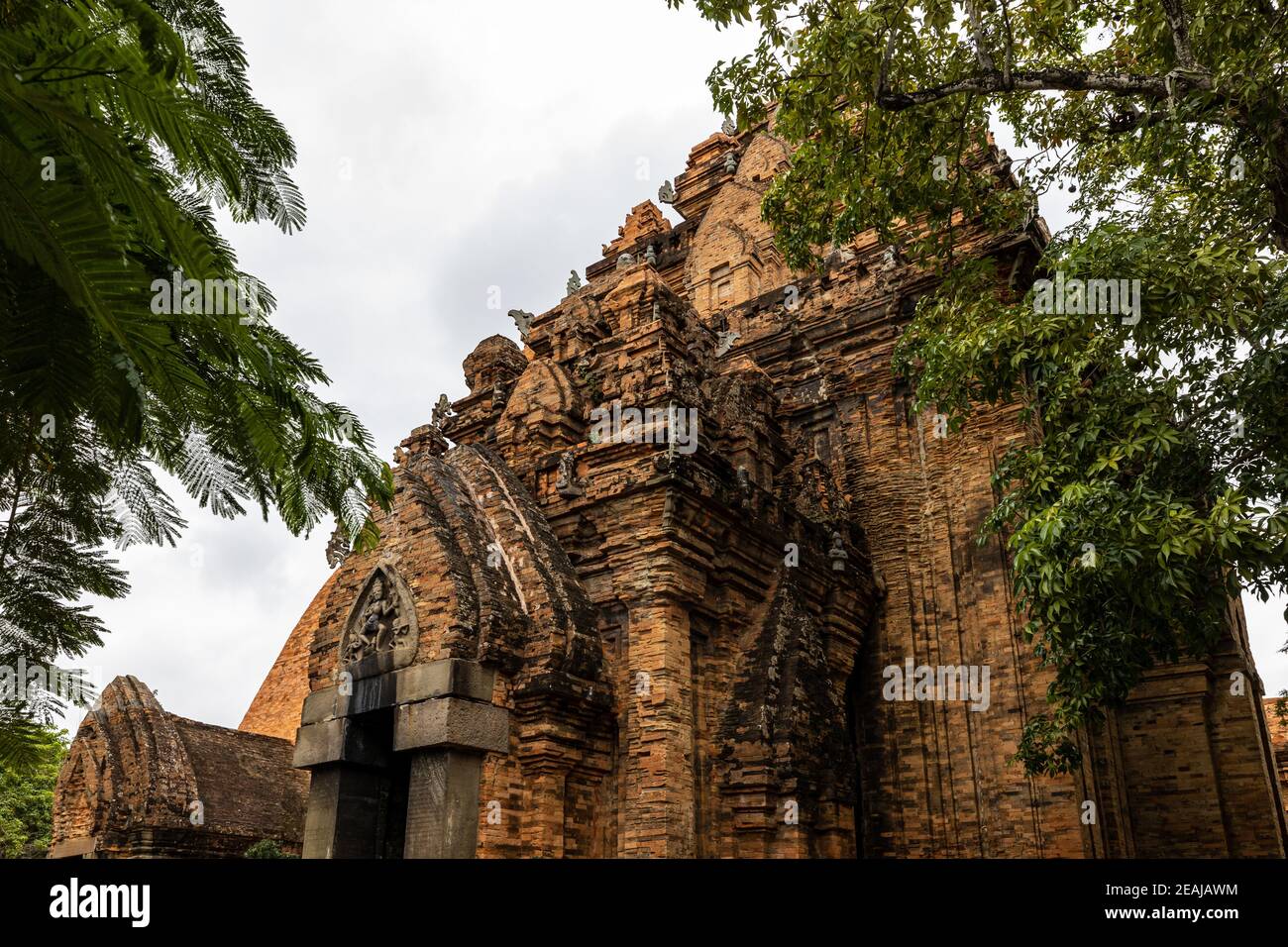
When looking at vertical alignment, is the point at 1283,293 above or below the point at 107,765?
above

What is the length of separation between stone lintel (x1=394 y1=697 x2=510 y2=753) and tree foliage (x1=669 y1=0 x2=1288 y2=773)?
15.5ft

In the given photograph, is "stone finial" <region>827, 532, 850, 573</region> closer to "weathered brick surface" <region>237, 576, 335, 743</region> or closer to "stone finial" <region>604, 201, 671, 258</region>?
"stone finial" <region>604, 201, 671, 258</region>

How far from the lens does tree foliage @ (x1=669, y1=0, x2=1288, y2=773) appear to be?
761cm

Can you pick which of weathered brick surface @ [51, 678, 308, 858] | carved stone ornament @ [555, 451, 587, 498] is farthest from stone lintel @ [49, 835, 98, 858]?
carved stone ornament @ [555, 451, 587, 498]

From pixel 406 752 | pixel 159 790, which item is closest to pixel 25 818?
pixel 159 790

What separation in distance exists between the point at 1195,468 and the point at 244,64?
8.05m

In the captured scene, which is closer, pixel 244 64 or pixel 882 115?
pixel 244 64

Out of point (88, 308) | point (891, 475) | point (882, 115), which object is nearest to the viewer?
point (88, 308)

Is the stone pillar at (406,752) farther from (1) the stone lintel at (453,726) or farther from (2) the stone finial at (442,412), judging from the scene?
(2) the stone finial at (442,412)
